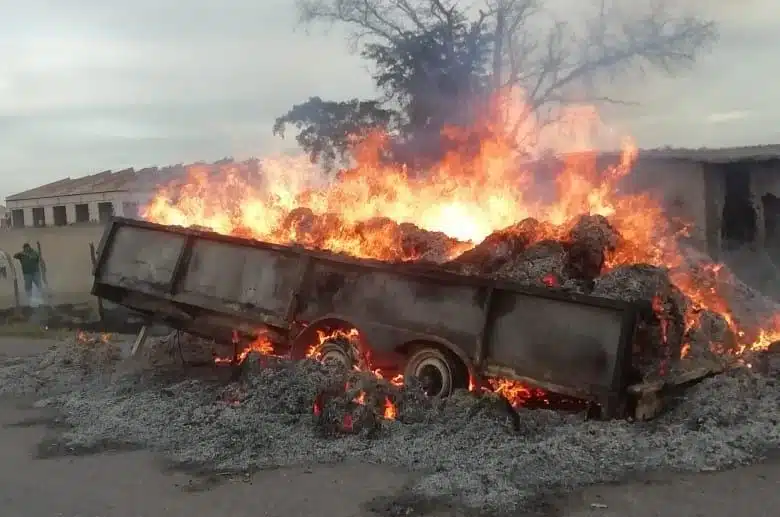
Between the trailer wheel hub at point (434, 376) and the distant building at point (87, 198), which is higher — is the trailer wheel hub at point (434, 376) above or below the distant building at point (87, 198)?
below

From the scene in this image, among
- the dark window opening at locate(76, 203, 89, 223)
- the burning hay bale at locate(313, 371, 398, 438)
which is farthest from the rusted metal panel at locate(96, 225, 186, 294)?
the dark window opening at locate(76, 203, 89, 223)

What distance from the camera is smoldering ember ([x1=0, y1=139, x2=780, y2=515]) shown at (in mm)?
6320

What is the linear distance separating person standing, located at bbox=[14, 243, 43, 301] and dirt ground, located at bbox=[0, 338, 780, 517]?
12.6 m

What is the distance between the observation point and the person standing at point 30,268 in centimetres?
1811

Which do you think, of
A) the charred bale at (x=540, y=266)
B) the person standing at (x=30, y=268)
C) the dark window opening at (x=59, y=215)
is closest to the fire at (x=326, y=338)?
the charred bale at (x=540, y=266)

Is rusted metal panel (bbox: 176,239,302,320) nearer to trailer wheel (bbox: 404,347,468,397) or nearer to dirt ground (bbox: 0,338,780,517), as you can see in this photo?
trailer wheel (bbox: 404,347,468,397)

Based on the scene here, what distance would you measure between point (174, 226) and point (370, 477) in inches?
198

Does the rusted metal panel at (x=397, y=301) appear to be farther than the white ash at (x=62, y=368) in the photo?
No

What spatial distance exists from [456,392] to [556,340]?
3.83 ft

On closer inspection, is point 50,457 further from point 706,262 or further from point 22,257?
point 22,257

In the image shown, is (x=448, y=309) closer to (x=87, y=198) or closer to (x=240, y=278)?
(x=240, y=278)

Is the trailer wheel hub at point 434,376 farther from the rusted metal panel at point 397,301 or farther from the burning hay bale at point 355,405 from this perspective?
the burning hay bale at point 355,405

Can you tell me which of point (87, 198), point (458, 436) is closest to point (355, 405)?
point (458, 436)

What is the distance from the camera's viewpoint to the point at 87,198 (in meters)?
33.4
